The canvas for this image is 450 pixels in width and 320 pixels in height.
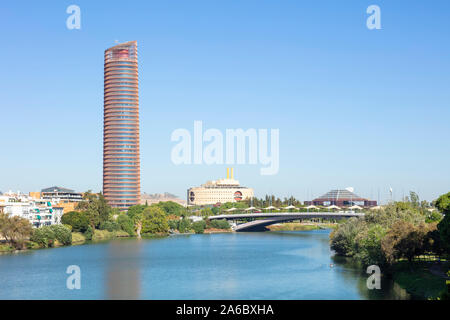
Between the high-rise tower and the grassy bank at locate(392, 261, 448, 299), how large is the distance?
14627 centimetres

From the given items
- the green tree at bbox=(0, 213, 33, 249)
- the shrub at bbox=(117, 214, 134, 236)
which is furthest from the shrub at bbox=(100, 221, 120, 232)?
the green tree at bbox=(0, 213, 33, 249)

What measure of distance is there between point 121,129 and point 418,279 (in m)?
152

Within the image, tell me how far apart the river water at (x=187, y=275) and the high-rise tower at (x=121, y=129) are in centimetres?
10301

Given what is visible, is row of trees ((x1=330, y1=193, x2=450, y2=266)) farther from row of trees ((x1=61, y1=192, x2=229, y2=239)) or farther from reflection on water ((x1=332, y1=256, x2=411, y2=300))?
row of trees ((x1=61, y1=192, x2=229, y2=239))

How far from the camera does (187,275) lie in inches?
2320

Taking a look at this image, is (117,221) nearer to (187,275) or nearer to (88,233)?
(88,233)

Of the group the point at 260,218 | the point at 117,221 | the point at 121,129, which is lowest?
the point at 260,218

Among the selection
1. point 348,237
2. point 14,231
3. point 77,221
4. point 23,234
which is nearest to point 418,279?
point 348,237

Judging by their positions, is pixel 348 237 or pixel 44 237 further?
pixel 44 237

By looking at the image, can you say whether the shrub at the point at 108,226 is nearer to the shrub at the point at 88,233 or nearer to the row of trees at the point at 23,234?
the shrub at the point at 88,233

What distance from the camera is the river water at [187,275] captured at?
4791 centimetres

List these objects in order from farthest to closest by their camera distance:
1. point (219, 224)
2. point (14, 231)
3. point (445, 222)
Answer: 1. point (219, 224)
2. point (14, 231)
3. point (445, 222)
